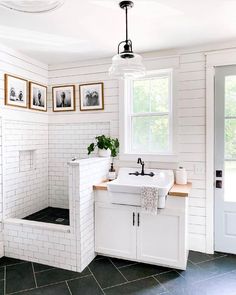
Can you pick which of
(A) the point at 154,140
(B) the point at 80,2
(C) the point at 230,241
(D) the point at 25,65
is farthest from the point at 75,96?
(C) the point at 230,241

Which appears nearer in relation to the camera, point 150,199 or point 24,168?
point 150,199

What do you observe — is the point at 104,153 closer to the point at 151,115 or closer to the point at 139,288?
the point at 151,115

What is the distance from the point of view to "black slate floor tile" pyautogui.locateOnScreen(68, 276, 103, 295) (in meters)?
2.16

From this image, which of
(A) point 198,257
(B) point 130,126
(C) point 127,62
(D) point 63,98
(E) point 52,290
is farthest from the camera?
(D) point 63,98

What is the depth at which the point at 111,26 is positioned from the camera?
241cm

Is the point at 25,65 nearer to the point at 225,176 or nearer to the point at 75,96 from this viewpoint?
the point at 75,96

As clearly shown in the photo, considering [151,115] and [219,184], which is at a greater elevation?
[151,115]

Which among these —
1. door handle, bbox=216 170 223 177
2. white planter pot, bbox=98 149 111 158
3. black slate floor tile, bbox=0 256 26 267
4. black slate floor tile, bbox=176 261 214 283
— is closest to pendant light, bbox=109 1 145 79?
white planter pot, bbox=98 149 111 158

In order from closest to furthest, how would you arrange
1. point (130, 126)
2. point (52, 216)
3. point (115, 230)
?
point (115, 230) < point (52, 216) < point (130, 126)

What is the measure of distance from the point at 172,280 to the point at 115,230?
786 millimetres

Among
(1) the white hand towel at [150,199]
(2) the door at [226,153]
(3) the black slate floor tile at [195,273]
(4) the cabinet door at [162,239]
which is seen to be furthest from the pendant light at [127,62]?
(3) the black slate floor tile at [195,273]

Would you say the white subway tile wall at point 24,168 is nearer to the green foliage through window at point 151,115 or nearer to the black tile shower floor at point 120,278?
the black tile shower floor at point 120,278

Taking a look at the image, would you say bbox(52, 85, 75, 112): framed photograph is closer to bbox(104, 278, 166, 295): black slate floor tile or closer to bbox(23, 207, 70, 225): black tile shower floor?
bbox(23, 207, 70, 225): black tile shower floor

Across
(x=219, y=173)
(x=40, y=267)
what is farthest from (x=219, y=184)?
(x=40, y=267)
